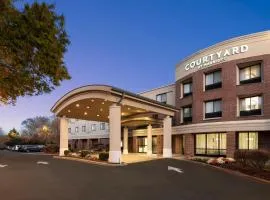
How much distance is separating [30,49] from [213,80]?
27.1 m

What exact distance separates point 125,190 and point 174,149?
29397mm

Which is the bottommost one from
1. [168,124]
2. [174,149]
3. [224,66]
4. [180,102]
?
[174,149]

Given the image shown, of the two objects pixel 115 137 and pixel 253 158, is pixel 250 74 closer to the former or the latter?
pixel 253 158

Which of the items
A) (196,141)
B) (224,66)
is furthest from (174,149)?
(224,66)

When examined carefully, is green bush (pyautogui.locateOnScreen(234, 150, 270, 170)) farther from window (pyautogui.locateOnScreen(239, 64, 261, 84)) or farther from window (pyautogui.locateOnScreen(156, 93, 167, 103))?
window (pyautogui.locateOnScreen(156, 93, 167, 103))

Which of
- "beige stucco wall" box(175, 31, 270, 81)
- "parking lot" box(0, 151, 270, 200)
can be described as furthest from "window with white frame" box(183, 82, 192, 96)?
"parking lot" box(0, 151, 270, 200)

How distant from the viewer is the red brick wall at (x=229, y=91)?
30484 mm

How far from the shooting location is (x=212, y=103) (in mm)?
35438

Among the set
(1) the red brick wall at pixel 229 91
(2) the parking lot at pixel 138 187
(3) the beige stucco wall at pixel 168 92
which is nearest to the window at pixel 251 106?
(1) the red brick wall at pixel 229 91

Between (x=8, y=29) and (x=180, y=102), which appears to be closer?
(x=8, y=29)

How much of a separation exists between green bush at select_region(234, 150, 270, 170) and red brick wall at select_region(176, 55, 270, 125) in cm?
921

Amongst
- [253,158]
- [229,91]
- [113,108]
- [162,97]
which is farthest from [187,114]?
[253,158]

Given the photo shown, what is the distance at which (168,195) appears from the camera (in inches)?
493

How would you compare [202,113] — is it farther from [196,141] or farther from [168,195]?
[168,195]
